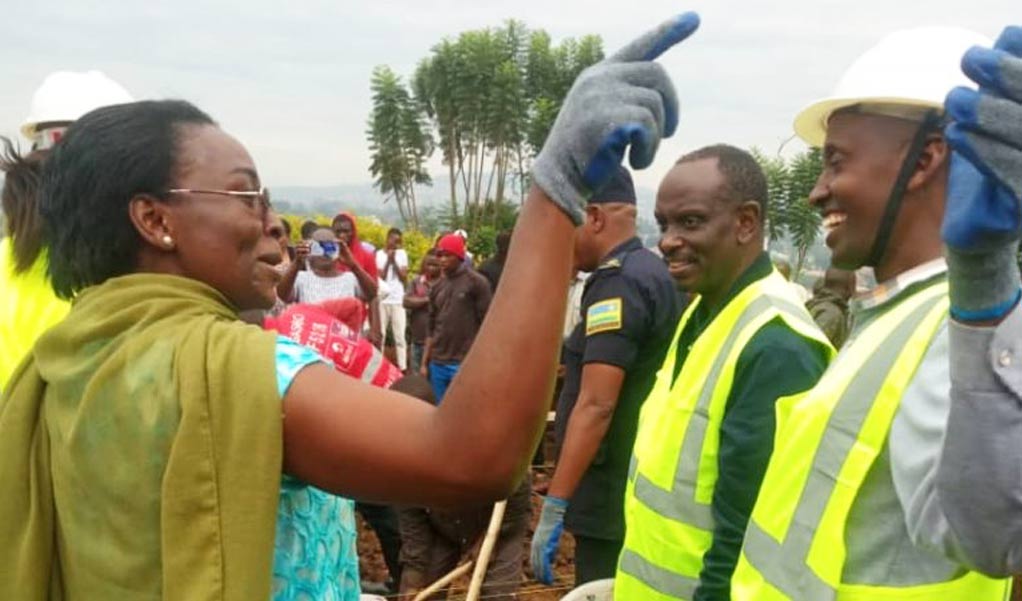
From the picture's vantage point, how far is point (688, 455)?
7.68 feet

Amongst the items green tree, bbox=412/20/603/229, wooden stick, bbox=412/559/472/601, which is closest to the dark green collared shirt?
wooden stick, bbox=412/559/472/601

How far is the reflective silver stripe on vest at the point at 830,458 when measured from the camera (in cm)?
155

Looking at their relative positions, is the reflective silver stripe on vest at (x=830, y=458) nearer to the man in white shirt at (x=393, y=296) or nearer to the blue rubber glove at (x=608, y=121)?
the blue rubber glove at (x=608, y=121)

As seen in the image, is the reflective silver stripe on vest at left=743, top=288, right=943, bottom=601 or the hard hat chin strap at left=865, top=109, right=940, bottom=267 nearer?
the reflective silver stripe on vest at left=743, top=288, right=943, bottom=601

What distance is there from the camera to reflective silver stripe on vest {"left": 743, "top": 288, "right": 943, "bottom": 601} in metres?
1.55

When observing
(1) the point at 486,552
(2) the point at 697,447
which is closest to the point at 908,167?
(2) the point at 697,447

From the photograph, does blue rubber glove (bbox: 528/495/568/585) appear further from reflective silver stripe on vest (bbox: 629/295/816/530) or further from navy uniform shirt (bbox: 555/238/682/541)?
reflective silver stripe on vest (bbox: 629/295/816/530)

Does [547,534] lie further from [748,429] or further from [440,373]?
[440,373]

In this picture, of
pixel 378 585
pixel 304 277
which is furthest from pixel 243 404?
pixel 304 277

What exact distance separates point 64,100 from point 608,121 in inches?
79.0

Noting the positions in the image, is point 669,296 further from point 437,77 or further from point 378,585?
point 437,77

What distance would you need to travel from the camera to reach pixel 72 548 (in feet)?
4.37

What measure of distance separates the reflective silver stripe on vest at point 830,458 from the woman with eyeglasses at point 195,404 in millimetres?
610

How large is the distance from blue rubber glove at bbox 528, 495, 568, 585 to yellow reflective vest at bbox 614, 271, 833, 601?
2.64 feet
